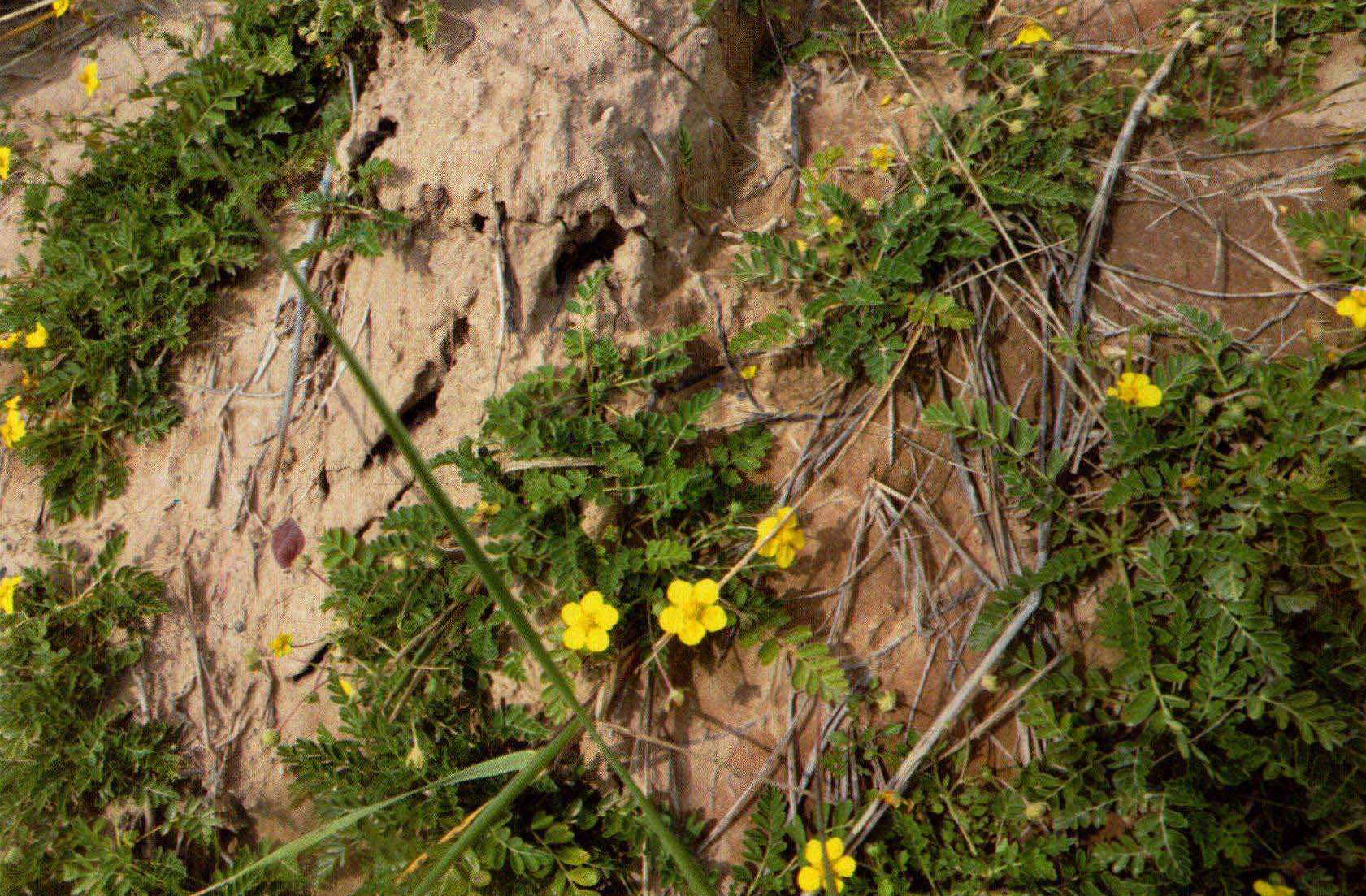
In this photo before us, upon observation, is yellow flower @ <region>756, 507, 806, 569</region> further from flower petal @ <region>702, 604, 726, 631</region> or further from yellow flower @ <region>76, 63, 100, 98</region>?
yellow flower @ <region>76, 63, 100, 98</region>

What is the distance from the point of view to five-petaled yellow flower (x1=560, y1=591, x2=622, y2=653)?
2506mm

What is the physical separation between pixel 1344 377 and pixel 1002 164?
122 centimetres

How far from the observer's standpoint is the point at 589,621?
8.30 ft

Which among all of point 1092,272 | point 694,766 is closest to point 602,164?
point 1092,272

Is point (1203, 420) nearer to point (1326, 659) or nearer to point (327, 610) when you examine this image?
point (1326, 659)

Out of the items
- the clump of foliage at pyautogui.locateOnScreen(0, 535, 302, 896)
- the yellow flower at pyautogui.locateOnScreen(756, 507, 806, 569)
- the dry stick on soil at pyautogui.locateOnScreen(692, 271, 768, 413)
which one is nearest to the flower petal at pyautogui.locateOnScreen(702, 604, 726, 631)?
the yellow flower at pyautogui.locateOnScreen(756, 507, 806, 569)

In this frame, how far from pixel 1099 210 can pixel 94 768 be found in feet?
12.7

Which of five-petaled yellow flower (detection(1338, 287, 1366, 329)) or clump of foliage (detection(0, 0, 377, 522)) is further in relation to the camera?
clump of foliage (detection(0, 0, 377, 522))

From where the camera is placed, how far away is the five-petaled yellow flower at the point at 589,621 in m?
2.51

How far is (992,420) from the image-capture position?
2.76 m

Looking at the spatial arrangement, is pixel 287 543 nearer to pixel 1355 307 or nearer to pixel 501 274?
pixel 501 274

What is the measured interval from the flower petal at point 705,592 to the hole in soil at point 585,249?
1199 mm

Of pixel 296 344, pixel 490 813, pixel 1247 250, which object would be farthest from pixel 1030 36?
pixel 490 813

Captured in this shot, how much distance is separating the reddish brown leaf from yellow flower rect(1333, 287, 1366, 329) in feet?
11.0
